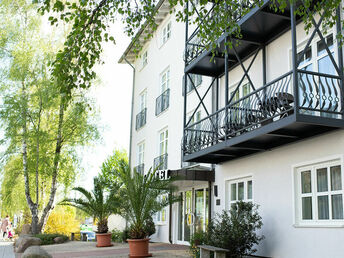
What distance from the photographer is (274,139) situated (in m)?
10.9

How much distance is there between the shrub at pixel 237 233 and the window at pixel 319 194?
1179mm

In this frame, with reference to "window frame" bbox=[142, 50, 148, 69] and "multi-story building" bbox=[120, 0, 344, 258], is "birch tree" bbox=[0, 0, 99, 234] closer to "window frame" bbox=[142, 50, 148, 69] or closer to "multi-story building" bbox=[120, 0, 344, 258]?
"window frame" bbox=[142, 50, 148, 69]

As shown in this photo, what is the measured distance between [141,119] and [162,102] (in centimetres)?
342

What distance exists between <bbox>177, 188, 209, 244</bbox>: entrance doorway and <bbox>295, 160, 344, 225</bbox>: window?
5.46m

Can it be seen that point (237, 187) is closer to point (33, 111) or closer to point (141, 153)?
point (141, 153)

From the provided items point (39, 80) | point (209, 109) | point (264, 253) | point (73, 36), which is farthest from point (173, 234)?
point (73, 36)

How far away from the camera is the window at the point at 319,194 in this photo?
9.37 meters

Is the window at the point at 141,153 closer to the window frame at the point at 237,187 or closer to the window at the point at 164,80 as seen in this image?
the window at the point at 164,80

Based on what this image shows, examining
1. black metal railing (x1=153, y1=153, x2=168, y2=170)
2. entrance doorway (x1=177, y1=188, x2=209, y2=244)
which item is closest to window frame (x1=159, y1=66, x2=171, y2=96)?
black metal railing (x1=153, y1=153, x2=168, y2=170)

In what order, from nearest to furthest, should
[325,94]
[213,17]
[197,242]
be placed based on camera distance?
[213,17] < [325,94] < [197,242]

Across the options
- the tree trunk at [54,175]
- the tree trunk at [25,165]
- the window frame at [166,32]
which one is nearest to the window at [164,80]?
the window frame at [166,32]

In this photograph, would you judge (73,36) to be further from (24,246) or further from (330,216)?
(24,246)

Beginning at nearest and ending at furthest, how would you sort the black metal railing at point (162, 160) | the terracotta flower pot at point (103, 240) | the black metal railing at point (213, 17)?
the black metal railing at point (213, 17), the terracotta flower pot at point (103, 240), the black metal railing at point (162, 160)

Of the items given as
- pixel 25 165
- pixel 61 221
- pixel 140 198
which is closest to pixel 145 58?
pixel 25 165
